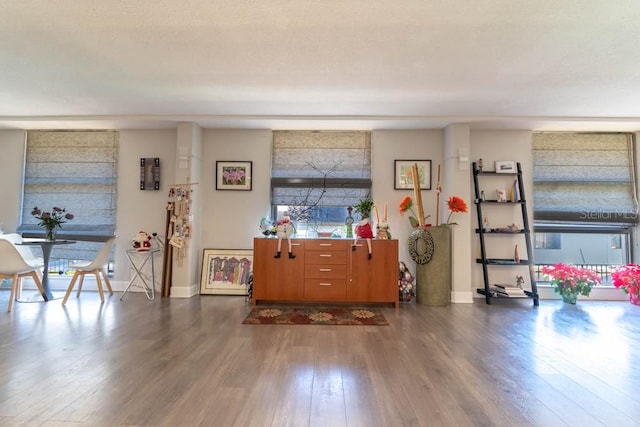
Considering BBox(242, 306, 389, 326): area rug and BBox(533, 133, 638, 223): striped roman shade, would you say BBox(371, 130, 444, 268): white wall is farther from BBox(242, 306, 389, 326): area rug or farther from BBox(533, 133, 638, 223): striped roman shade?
BBox(533, 133, 638, 223): striped roman shade

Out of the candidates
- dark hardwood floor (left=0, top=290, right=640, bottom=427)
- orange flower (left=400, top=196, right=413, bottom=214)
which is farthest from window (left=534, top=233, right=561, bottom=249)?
orange flower (left=400, top=196, right=413, bottom=214)

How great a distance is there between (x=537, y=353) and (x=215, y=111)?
4.43m

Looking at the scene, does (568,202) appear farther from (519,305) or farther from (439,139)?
(439,139)

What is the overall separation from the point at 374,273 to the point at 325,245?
0.73 m

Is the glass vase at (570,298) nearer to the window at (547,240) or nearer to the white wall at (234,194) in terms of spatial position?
the window at (547,240)

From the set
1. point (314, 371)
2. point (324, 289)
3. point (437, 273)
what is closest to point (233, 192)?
point (324, 289)

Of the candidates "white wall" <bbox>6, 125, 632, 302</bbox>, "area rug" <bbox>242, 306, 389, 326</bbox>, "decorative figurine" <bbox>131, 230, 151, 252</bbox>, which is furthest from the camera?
"white wall" <bbox>6, 125, 632, 302</bbox>

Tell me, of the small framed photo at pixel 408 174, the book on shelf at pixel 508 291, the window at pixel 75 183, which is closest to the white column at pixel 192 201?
the window at pixel 75 183

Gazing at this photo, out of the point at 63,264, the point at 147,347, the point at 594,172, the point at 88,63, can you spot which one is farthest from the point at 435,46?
the point at 63,264

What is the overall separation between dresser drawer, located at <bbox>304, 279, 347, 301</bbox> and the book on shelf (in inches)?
86.1

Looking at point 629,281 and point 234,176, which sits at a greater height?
point 234,176

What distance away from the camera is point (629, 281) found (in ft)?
14.3

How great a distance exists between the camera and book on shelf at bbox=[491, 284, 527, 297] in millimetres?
4430

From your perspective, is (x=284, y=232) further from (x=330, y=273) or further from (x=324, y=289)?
(x=324, y=289)
